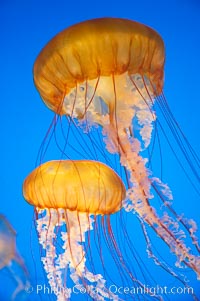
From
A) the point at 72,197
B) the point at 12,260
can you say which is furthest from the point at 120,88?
the point at 12,260

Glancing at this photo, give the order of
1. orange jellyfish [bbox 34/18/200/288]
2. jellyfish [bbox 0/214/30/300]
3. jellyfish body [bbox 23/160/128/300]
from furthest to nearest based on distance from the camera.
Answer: jellyfish [bbox 0/214/30/300]
jellyfish body [bbox 23/160/128/300]
orange jellyfish [bbox 34/18/200/288]

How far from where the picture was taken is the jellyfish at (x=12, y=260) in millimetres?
5002

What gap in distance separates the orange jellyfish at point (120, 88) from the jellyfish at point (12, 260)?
234cm

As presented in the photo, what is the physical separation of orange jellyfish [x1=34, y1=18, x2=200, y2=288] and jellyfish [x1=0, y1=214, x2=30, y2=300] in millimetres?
2338

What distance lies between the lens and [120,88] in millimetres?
3174

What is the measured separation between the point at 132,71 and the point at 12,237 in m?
3.14

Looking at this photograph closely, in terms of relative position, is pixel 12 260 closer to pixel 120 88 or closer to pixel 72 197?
pixel 72 197

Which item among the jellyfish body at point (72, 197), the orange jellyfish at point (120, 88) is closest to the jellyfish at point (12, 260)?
the jellyfish body at point (72, 197)

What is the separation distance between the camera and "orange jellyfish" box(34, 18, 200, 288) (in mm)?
2779

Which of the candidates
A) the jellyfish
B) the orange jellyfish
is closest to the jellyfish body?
the orange jellyfish

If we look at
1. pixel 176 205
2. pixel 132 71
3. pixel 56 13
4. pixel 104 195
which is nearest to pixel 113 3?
pixel 56 13

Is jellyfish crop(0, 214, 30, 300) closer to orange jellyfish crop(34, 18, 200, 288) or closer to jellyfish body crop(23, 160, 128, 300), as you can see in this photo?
jellyfish body crop(23, 160, 128, 300)

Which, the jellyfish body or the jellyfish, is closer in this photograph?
the jellyfish body

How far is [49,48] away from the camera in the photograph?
115 inches
